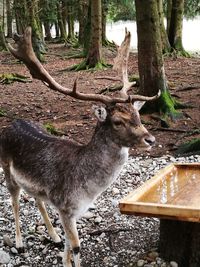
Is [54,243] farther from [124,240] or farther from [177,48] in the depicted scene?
[177,48]

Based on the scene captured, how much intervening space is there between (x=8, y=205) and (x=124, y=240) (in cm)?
168

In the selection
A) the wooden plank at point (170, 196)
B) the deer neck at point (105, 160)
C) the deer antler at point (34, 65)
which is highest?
the deer antler at point (34, 65)

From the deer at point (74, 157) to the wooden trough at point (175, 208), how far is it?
0.38 m

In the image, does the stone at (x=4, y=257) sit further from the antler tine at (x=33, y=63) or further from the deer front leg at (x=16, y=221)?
the antler tine at (x=33, y=63)

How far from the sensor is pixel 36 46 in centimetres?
2039

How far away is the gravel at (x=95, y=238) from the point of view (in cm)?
470

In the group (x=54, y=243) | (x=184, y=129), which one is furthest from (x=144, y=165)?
(x=54, y=243)

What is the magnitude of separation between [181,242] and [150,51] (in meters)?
5.28

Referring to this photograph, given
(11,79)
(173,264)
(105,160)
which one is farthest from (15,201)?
(11,79)

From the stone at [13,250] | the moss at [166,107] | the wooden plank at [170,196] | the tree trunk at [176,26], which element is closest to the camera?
the wooden plank at [170,196]

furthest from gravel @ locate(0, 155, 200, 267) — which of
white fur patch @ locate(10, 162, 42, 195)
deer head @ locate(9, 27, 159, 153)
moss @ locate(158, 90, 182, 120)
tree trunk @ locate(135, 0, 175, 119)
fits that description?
tree trunk @ locate(135, 0, 175, 119)

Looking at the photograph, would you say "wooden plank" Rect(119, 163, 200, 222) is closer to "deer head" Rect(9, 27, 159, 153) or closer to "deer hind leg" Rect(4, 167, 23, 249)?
"deer head" Rect(9, 27, 159, 153)

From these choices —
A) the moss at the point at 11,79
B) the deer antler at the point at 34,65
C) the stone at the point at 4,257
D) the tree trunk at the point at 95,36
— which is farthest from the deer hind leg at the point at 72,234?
the tree trunk at the point at 95,36

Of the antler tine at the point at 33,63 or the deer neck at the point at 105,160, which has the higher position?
the antler tine at the point at 33,63
